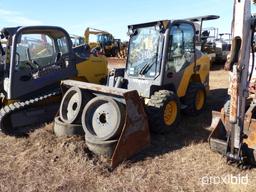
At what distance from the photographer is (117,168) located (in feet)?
15.6

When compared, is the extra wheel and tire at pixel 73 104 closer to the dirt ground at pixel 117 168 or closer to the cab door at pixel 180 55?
the dirt ground at pixel 117 168

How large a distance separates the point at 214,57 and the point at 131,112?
13.4 metres

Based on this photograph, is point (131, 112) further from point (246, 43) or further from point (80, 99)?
point (246, 43)

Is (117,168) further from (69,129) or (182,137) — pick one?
(182,137)

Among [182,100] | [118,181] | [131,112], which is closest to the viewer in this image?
[118,181]

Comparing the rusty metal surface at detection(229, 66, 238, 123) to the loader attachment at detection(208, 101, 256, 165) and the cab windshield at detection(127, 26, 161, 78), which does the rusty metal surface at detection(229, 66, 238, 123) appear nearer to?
the loader attachment at detection(208, 101, 256, 165)

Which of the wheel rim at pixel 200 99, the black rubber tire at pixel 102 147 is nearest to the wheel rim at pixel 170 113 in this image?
the wheel rim at pixel 200 99

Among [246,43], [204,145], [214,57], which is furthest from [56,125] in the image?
[214,57]

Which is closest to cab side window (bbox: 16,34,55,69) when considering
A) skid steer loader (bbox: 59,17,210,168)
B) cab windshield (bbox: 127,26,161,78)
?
skid steer loader (bbox: 59,17,210,168)

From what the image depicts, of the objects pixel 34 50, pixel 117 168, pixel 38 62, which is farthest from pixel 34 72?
pixel 117 168

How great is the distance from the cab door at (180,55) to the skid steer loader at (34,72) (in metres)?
2.27

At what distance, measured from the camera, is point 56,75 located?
7.15 m

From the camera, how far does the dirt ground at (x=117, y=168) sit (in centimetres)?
429

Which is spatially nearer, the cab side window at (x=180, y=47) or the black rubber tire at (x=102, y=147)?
the black rubber tire at (x=102, y=147)
